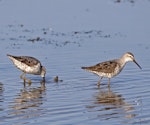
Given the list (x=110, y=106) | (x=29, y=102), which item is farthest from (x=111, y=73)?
(x=29, y=102)

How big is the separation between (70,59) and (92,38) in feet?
12.9

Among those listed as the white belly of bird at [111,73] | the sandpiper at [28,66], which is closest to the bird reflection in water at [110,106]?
the white belly of bird at [111,73]

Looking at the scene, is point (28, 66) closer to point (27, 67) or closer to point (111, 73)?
point (27, 67)

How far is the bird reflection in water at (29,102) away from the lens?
1198 centimetres

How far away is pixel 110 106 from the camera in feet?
42.1

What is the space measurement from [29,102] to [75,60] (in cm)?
519

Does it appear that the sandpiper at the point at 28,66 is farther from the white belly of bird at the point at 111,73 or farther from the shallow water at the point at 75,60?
the white belly of bird at the point at 111,73

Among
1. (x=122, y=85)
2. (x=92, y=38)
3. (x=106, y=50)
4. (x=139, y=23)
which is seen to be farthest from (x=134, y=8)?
(x=122, y=85)

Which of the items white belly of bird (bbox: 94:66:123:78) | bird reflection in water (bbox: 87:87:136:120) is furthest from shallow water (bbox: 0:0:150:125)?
white belly of bird (bbox: 94:66:123:78)

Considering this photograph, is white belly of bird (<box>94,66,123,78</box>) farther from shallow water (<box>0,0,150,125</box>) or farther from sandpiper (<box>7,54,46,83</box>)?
sandpiper (<box>7,54,46,83</box>)

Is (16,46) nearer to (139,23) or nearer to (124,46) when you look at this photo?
(124,46)

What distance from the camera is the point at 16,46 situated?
20.1 m

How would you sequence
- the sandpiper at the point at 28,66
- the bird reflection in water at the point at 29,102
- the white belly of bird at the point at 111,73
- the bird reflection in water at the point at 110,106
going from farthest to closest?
the sandpiper at the point at 28,66 → the white belly of bird at the point at 111,73 → the bird reflection in water at the point at 29,102 → the bird reflection in water at the point at 110,106

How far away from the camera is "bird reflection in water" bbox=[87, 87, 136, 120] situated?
38.9 ft
